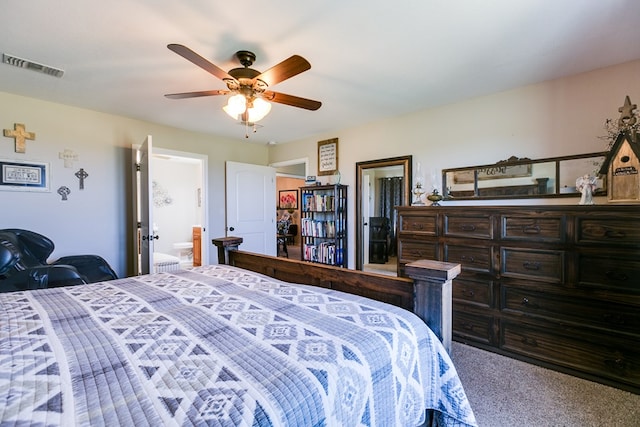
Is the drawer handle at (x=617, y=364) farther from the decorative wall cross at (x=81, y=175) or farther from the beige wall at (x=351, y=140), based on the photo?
the decorative wall cross at (x=81, y=175)

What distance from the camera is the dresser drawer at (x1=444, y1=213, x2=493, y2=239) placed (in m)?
2.48

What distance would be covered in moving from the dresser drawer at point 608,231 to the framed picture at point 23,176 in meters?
4.96

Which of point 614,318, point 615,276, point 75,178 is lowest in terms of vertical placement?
point 614,318

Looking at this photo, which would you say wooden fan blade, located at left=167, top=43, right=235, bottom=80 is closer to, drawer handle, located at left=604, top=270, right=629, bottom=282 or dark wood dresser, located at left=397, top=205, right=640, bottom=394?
dark wood dresser, located at left=397, top=205, right=640, bottom=394

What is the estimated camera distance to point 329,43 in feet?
6.77

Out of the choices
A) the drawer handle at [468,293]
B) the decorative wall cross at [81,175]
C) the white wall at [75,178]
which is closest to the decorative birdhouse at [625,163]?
the drawer handle at [468,293]

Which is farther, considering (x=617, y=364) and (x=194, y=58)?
(x=617, y=364)

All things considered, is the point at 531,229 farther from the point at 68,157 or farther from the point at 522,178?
the point at 68,157

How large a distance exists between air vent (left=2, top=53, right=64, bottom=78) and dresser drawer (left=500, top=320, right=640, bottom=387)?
168 inches

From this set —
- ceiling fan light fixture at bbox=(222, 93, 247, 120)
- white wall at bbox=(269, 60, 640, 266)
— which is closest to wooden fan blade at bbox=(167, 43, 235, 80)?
ceiling fan light fixture at bbox=(222, 93, 247, 120)

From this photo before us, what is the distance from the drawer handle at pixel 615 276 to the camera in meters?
1.94

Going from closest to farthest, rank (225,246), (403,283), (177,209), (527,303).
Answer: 1. (403,283)
2. (527,303)
3. (225,246)
4. (177,209)

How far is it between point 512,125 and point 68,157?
4.74m

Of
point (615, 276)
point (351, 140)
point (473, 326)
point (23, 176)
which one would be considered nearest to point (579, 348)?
point (615, 276)
